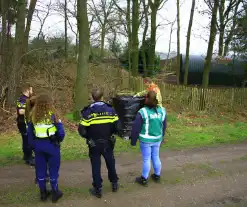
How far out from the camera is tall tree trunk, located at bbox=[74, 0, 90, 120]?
30.4ft

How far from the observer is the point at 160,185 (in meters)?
4.80

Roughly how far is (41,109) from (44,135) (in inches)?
14.9

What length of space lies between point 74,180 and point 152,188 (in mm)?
1423

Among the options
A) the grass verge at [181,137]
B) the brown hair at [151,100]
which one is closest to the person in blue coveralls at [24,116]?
the grass verge at [181,137]

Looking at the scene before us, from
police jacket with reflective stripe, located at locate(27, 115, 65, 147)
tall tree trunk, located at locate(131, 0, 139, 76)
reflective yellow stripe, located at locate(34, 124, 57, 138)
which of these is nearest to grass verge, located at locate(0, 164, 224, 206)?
police jacket with reflective stripe, located at locate(27, 115, 65, 147)

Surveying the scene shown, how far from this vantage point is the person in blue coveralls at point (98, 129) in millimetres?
4035

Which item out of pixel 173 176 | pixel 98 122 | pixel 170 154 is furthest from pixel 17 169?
pixel 170 154

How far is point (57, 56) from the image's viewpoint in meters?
16.0

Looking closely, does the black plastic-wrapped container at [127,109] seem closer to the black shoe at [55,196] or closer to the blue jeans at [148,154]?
the blue jeans at [148,154]

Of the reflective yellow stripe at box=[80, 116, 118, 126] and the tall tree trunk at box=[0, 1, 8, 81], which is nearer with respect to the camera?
the reflective yellow stripe at box=[80, 116, 118, 126]

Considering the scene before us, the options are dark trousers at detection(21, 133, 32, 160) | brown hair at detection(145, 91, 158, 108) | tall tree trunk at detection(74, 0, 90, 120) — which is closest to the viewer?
brown hair at detection(145, 91, 158, 108)

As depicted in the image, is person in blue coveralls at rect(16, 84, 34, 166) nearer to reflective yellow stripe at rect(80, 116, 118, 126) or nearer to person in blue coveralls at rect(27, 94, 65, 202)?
person in blue coveralls at rect(27, 94, 65, 202)

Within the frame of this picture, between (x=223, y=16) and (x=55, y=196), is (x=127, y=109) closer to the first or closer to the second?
(x=55, y=196)

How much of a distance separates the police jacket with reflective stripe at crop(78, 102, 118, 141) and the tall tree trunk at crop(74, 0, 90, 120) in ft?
18.2
